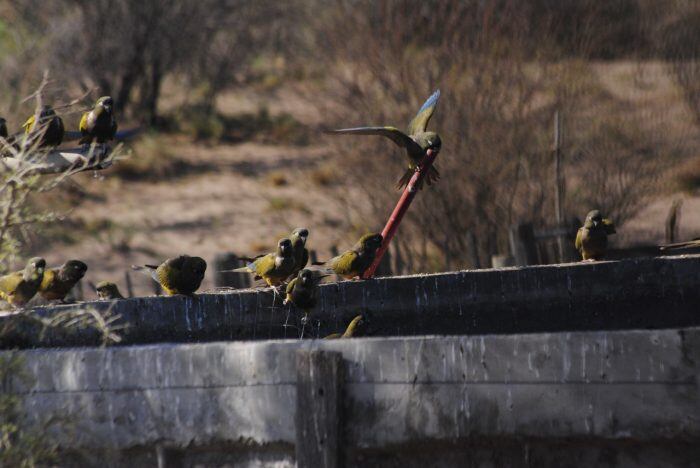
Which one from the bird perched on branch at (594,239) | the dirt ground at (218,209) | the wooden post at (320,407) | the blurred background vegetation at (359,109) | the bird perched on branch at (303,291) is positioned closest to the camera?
the wooden post at (320,407)

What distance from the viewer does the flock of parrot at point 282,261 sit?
6793 millimetres

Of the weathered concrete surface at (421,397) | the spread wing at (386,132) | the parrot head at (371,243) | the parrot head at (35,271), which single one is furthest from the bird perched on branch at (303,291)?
the parrot head at (35,271)

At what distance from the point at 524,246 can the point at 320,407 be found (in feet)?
19.2

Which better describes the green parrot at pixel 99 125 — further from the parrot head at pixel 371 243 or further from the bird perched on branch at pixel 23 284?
the parrot head at pixel 371 243

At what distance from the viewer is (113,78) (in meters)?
21.8

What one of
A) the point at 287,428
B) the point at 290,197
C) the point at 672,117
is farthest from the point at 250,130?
the point at 287,428

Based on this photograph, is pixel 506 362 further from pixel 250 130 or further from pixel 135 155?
pixel 250 130

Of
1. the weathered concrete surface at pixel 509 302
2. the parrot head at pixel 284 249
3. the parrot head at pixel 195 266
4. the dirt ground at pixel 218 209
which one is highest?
the dirt ground at pixel 218 209

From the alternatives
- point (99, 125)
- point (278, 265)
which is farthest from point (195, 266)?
point (99, 125)

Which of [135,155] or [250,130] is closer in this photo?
[135,155]

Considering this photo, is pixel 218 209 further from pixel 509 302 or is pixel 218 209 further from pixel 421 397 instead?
pixel 421 397

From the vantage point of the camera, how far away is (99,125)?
6789mm

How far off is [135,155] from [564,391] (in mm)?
16405

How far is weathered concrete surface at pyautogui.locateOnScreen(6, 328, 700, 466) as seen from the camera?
15.7ft
